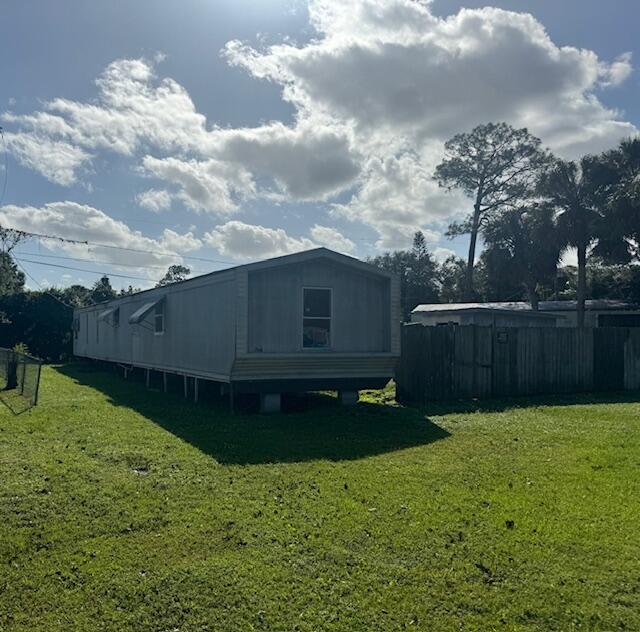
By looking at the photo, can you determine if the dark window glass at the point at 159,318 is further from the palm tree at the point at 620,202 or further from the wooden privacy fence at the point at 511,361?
the palm tree at the point at 620,202

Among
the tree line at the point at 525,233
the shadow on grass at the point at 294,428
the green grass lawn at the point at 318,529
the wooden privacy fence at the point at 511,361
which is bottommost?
the green grass lawn at the point at 318,529

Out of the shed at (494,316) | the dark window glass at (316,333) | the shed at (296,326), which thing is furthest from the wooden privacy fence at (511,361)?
the shed at (494,316)

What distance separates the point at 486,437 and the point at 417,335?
438 centimetres

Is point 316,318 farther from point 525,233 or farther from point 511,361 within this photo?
point 525,233

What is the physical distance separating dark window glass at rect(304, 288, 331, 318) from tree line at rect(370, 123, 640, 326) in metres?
4.61

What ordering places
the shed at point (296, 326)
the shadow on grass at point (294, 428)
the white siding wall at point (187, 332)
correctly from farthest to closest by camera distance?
the white siding wall at point (187, 332) → the shed at point (296, 326) → the shadow on grass at point (294, 428)

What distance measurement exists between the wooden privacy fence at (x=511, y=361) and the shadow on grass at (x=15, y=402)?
7542 millimetres

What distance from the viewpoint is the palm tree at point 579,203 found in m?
25.9

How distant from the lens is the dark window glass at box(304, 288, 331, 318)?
11.6 metres

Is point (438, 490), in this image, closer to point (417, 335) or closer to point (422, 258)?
point (417, 335)

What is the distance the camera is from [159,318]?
15.5 m

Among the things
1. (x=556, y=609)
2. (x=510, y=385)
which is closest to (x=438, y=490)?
(x=556, y=609)

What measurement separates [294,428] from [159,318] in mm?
7344

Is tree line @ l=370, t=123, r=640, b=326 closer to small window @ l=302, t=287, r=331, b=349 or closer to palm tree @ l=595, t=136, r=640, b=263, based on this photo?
palm tree @ l=595, t=136, r=640, b=263
